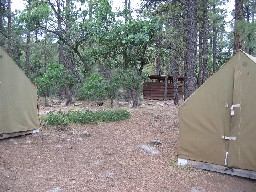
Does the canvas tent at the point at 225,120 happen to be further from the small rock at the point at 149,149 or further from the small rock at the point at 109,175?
the small rock at the point at 109,175

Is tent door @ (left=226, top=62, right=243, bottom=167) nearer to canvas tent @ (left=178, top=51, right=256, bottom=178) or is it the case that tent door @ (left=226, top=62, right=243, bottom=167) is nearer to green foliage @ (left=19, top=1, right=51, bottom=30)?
canvas tent @ (left=178, top=51, right=256, bottom=178)

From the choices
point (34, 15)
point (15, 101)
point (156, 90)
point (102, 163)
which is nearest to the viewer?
point (102, 163)

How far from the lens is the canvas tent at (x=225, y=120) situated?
6.91 meters

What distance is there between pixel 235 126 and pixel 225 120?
0.25 metres

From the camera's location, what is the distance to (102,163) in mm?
7945

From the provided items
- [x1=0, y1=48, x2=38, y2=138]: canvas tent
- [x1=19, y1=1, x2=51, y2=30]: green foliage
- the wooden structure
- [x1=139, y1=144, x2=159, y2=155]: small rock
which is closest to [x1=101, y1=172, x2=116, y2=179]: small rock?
[x1=139, y1=144, x2=159, y2=155]: small rock

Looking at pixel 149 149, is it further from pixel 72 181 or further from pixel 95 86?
pixel 95 86

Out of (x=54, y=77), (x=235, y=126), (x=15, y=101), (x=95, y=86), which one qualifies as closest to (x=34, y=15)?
(x=54, y=77)

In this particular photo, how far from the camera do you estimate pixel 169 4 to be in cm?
1416

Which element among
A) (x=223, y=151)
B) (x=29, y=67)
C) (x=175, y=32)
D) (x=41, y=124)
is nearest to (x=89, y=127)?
(x=41, y=124)

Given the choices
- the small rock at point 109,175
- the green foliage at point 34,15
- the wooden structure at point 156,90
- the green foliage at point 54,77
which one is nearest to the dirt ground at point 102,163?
the small rock at point 109,175

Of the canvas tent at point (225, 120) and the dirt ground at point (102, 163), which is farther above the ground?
the canvas tent at point (225, 120)

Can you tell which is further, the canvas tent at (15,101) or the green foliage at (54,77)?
the green foliage at (54,77)

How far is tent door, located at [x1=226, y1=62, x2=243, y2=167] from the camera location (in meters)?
7.03
